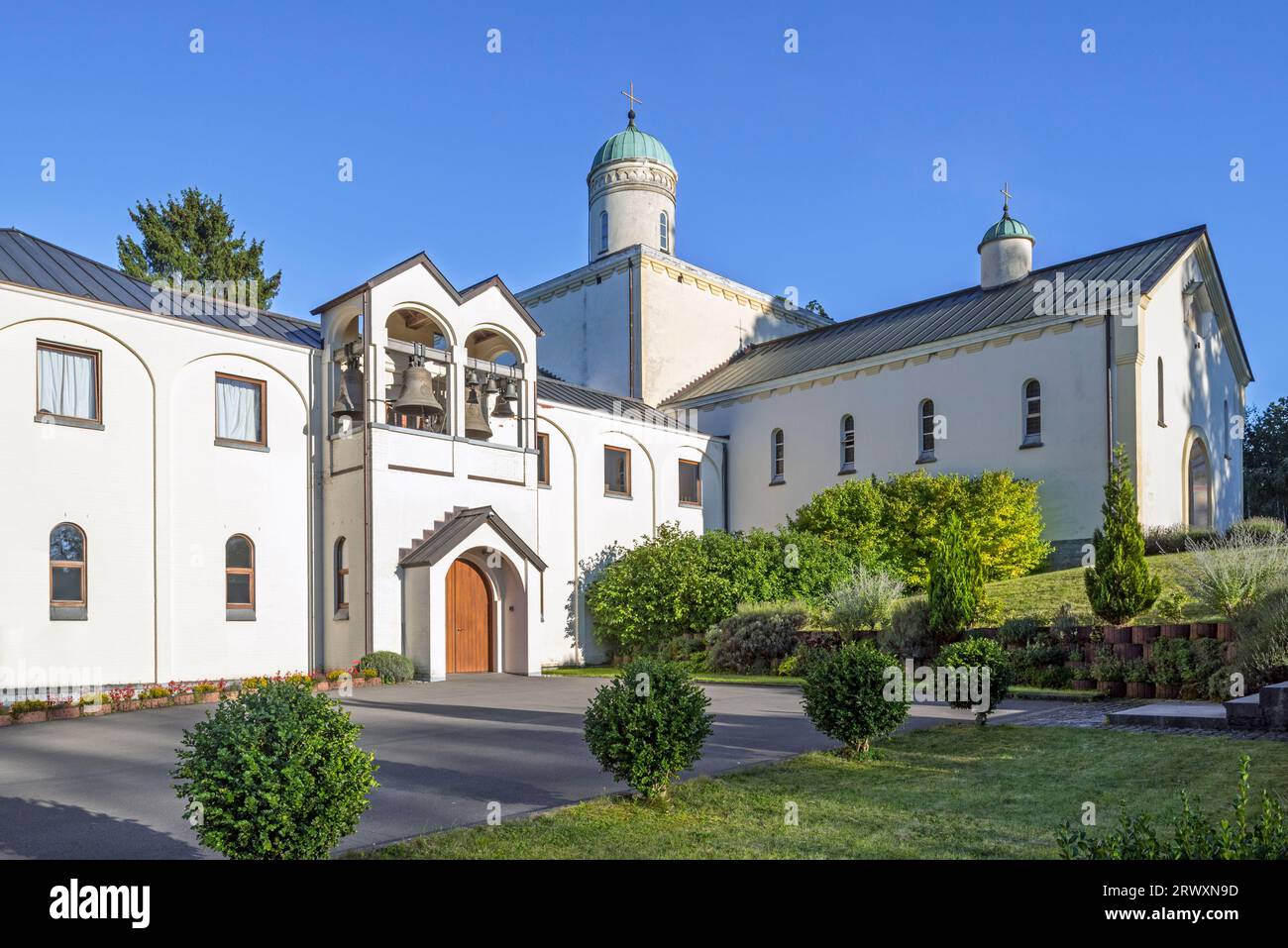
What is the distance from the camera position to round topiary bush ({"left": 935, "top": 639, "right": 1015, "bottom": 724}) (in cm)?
1225

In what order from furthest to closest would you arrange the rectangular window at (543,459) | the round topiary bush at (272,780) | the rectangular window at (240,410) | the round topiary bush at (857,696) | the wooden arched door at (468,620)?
the rectangular window at (543,459), the wooden arched door at (468,620), the rectangular window at (240,410), the round topiary bush at (857,696), the round topiary bush at (272,780)

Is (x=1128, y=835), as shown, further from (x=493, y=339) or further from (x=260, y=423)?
(x=493, y=339)

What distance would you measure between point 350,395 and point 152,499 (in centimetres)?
505

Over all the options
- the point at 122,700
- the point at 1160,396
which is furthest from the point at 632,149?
the point at 122,700

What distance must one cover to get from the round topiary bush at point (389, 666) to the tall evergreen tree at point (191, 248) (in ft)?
89.0

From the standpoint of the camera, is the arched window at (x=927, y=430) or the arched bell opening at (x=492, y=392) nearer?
the arched bell opening at (x=492, y=392)

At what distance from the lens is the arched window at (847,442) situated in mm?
30641

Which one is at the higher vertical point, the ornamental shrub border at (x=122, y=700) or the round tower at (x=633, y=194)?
the round tower at (x=633, y=194)

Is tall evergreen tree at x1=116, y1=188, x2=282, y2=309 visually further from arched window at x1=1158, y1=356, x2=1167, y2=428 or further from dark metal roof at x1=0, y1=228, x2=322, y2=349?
arched window at x1=1158, y1=356, x2=1167, y2=428

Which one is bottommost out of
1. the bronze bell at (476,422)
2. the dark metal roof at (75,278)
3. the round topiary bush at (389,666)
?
the round topiary bush at (389,666)

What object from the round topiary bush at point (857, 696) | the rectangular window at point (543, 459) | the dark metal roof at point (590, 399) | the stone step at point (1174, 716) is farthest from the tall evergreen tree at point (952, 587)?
the dark metal roof at point (590, 399)

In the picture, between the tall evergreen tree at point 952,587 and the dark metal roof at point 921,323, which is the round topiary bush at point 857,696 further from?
the dark metal roof at point 921,323

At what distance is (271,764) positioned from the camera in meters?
5.66

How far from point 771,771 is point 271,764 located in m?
5.04
